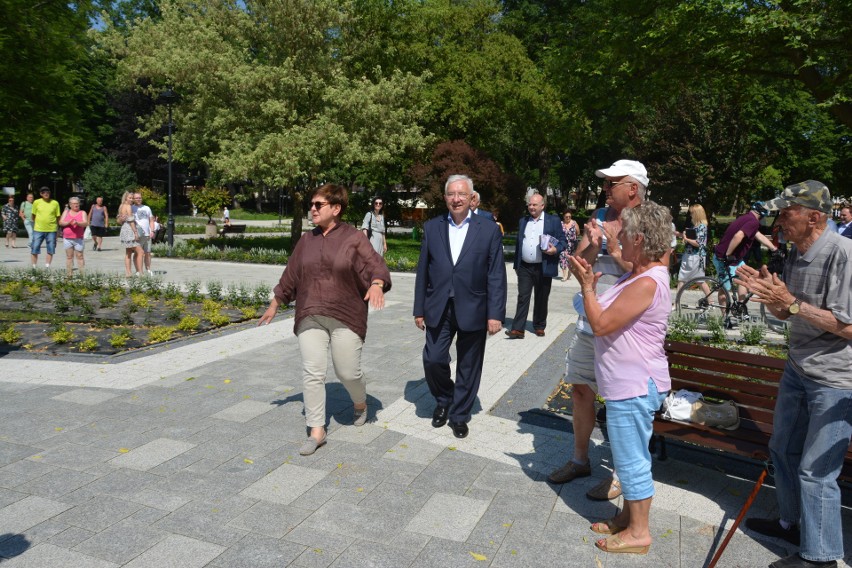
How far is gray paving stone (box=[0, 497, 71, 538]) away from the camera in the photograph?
3795 millimetres


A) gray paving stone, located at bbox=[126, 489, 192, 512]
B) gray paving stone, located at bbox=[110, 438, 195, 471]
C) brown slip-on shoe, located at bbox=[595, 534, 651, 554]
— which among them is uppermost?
brown slip-on shoe, located at bbox=[595, 534, 651, 554]

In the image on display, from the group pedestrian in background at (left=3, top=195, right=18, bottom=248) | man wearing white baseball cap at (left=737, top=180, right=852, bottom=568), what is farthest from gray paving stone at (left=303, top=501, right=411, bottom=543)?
pedestrian in background at (left=3, top=195, right=18, bottom=248)

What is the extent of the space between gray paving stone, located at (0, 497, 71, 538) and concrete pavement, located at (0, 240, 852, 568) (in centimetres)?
1

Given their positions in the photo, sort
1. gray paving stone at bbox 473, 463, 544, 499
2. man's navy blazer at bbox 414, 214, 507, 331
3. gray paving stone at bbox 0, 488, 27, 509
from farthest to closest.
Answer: man's navy blazer at bbox 414, 214, 507, 331
gray paving stone at bbox 473, 463, 544, 499
gray paving stone at bbox 0, 488, 27, 509

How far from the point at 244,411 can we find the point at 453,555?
2938 mm

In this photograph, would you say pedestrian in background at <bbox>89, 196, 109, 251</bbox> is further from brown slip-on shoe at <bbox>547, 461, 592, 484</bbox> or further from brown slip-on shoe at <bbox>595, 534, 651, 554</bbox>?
brown slip-on shoe at <bbox>595, 534, 651, 554</bbox>

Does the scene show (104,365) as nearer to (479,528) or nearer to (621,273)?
(479,528)

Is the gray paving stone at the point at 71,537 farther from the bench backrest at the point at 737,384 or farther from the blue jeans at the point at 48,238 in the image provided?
the blue jeans at the point at 48,238

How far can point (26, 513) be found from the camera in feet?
13.0

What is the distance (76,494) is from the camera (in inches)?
166

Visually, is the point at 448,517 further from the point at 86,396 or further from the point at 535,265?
the point at 535,265

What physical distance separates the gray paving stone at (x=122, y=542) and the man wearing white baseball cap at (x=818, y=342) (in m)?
3.29

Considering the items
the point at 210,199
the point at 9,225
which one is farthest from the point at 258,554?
the point at 210,199

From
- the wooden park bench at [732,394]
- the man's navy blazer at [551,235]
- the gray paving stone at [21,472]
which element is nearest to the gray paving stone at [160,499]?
the gray paving stone at [21,472]
